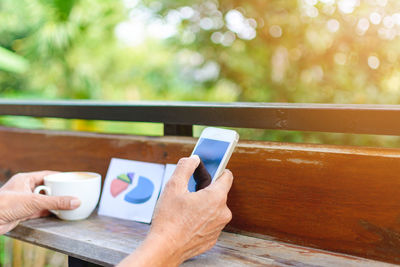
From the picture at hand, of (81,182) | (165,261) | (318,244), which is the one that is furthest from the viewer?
(81,182)

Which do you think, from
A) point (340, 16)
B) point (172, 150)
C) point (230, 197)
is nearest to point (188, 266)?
point (230, 197)

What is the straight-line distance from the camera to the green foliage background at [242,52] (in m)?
3.77

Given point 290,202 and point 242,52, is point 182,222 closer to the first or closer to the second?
point 290,202

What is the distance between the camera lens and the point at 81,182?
862mm

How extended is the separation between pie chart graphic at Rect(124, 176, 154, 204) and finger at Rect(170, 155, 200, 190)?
23cm

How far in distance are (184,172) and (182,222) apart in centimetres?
9

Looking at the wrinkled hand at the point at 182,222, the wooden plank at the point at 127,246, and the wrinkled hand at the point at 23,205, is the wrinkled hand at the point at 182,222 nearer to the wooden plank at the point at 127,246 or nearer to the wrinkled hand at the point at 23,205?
the wooden plank at the point at 127,246

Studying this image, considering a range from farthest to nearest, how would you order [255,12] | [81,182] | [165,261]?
[255,12], [81,182], [165,261]

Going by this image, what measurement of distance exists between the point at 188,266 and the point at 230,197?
0.73ft

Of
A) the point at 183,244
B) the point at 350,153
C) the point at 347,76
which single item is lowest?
the point at 347,76

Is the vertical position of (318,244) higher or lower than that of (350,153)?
lower

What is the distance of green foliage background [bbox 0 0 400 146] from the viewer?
377 centimetres

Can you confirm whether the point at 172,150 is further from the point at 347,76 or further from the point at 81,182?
the point at 347,76

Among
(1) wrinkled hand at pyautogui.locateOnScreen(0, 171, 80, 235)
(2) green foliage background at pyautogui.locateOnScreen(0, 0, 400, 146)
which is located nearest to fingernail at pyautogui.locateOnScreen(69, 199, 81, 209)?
(1) wrinkled hand at pyautogui.locateOnScreen(0, 171, 80, 235)
